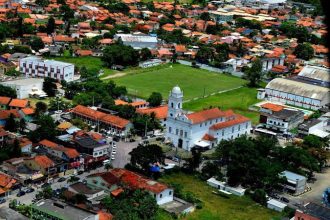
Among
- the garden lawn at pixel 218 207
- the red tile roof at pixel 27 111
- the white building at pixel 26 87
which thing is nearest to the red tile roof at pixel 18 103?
the red tile roof at pixel 27 111

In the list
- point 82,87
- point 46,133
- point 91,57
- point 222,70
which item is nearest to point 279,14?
point 222,70

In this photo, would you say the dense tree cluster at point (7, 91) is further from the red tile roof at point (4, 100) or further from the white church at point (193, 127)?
the white church at point (193, 127)

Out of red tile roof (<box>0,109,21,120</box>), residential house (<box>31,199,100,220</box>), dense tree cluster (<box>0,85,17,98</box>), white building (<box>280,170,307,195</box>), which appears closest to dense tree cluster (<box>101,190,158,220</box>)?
residential house (<box>31,199,100,220</box>)

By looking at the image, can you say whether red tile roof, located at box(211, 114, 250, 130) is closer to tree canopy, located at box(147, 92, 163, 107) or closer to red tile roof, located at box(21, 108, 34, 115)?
tree canopy, located at box(147, 92, 163, 107)

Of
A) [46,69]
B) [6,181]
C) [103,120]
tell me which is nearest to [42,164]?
[6,181]

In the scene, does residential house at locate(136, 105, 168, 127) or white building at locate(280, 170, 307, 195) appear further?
residential house at locate(136, 105, 168, 127)

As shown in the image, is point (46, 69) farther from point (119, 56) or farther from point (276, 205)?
point (276, 205)

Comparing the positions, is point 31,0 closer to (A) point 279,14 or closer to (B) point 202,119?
(A) point 279,14
